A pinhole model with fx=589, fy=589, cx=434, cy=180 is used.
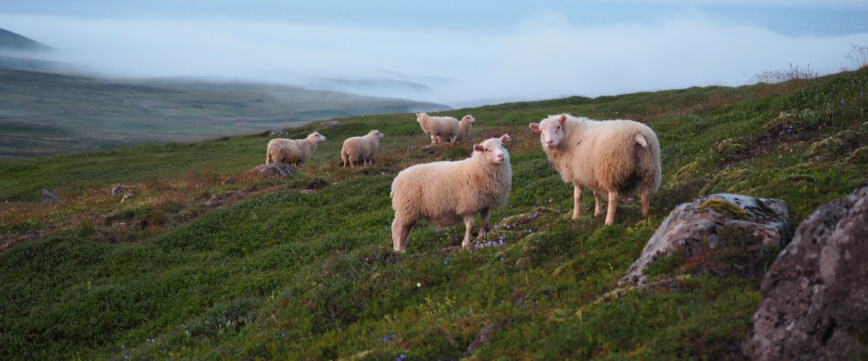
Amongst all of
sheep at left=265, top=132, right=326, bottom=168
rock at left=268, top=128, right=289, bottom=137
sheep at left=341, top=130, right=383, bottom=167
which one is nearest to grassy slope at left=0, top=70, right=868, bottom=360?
sheep at left=341, top=130, right=383, bottom=167

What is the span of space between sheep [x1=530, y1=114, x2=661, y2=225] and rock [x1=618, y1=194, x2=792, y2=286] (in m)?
2.43

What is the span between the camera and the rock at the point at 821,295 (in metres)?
4.32

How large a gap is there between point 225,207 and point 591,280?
16907 millimetres

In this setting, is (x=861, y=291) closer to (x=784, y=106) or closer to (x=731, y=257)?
(x=731, y=257)

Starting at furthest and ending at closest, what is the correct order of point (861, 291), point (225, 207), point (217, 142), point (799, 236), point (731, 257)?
point (217, 142), point (225, 207), point (731, 257), point (799, 236), point (861, 291)

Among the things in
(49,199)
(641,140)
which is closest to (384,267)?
(641,140)

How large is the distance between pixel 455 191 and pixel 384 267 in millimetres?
2691

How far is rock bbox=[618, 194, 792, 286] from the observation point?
659 centimetres

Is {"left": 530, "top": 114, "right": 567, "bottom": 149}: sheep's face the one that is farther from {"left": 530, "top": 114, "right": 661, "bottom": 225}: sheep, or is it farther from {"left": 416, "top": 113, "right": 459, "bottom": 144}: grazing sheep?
{"left": 416, "top": 113, "right": 459, "bottom": 144}: grazing sheep

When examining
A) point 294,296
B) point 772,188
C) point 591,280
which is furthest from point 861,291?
point 294,296

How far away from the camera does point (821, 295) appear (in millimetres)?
4488

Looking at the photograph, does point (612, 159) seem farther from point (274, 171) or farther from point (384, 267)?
point (274, 171)

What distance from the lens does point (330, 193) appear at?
21.7 metres

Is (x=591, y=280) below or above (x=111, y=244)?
above
